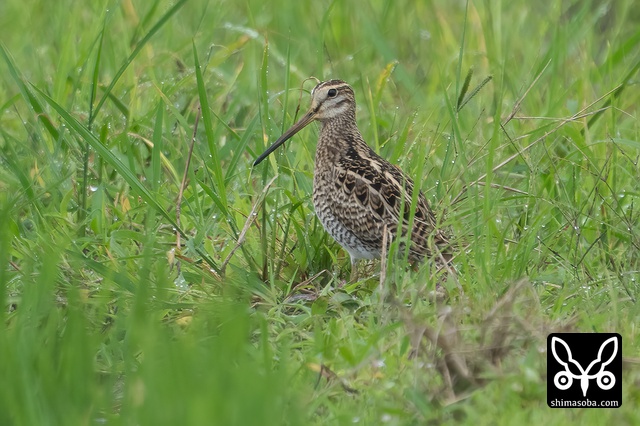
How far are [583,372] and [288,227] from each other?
1777 mm

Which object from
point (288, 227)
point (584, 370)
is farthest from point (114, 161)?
point (584, 370)

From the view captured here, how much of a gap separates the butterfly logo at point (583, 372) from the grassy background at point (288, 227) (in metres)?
0.05

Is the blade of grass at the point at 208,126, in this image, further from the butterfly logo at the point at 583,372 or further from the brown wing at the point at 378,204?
the butterfly logo at the point at 583,372

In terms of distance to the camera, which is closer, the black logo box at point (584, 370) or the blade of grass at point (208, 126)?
the black logo box at point (584, 370)

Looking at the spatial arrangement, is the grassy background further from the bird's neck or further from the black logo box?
the bird's neck

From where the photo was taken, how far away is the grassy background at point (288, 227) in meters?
3.36

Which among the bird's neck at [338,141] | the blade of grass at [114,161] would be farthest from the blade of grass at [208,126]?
the bird's neck at [338,141]

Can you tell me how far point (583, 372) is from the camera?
3.71 m

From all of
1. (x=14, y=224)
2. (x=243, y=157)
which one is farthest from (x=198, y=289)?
(x=243, y=157)

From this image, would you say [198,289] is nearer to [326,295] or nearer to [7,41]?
[326,295]

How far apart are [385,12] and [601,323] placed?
3676mm

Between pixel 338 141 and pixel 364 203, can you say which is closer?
pixel 364 203

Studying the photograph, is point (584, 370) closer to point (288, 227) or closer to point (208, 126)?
point (288, 227)

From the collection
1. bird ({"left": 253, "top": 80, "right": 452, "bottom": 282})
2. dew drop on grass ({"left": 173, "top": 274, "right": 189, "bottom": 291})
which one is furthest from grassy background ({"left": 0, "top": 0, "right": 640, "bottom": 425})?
bird ({"left": 253, "top": 80, "right": 452, "bottom": 282})
